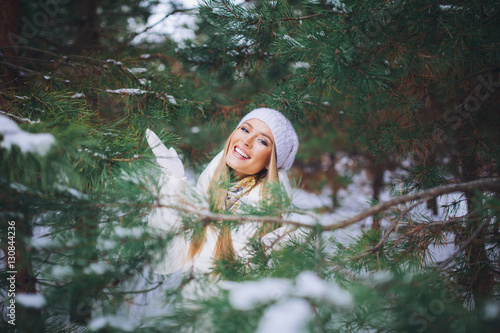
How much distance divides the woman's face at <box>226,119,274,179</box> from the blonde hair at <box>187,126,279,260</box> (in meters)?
0.04

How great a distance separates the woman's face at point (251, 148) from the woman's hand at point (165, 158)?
1.02ft

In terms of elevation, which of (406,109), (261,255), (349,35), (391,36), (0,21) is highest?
(0,21)

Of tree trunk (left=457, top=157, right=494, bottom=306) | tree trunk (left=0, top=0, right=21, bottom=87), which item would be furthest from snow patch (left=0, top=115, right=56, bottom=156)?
tree trunk (left=457, top=157, right=494, bottom=306)

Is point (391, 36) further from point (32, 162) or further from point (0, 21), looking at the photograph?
point (0, 21)

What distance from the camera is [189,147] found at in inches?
81.7

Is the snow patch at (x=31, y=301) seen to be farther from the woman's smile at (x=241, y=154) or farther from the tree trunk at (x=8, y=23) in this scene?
the tree trunk at (x=8, y=23)

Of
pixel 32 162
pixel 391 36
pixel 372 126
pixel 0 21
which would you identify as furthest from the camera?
pixel 372 126

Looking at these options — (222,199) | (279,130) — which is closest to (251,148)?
(279,130)

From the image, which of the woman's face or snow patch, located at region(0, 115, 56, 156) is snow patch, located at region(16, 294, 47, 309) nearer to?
snow patch, located at region(0, 115, 56, 156)

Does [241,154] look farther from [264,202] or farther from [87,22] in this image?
[87,22]

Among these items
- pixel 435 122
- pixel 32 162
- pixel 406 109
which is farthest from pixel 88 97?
pixel 435 122

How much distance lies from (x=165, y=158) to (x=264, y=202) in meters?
0.53

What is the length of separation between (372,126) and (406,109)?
0.52m

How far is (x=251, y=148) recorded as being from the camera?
4.91ft
